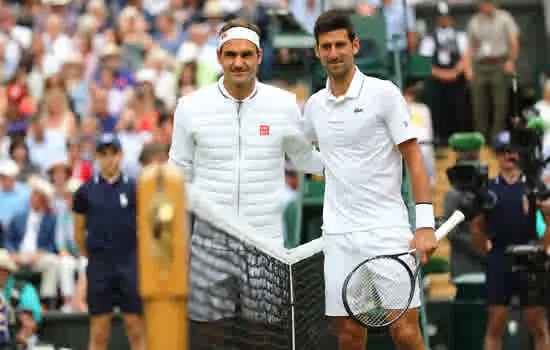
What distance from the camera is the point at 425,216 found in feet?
20.6

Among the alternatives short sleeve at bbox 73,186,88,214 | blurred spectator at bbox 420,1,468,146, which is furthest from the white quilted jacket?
blurred spectator at bbox 420,1,468,146

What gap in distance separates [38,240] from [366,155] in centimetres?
741

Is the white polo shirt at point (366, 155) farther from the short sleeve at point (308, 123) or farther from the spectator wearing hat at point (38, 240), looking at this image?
the spectator wearing hat at point (38, 240)

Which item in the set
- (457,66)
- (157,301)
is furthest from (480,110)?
(157,301)

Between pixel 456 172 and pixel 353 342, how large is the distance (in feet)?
8.85

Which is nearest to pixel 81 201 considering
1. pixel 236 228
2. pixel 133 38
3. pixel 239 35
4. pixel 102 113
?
pixel 239 35

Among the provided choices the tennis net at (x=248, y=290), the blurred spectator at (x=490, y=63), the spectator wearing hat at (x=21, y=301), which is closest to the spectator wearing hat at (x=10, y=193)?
the spectator wearing hat at (x=21, y=301)

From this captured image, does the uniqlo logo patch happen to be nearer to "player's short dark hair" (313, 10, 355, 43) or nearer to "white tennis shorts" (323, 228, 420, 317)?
"player's short dark hair" (313, 10, 355, 43)

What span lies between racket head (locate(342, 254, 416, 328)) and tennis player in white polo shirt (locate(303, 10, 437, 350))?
0.06 meters

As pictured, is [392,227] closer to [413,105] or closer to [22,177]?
[413,105]

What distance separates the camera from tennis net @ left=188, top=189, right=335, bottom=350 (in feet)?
16.1

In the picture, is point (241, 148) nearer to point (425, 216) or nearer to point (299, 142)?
point (299, 142)

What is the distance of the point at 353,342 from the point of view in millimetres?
6520

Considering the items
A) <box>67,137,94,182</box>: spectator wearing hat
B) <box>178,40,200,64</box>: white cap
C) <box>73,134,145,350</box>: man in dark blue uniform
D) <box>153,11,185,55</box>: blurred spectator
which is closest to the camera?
<box>73,134,145,350</box>: man in dark blue uniform
